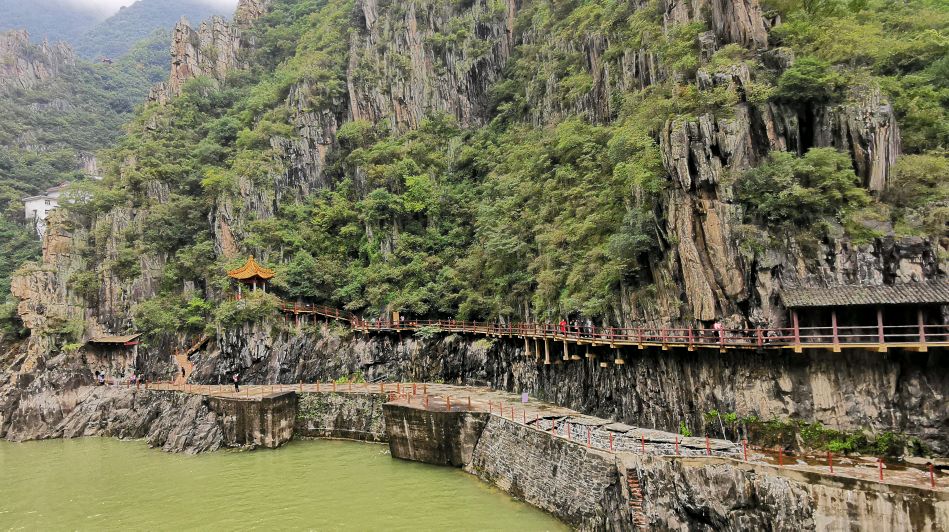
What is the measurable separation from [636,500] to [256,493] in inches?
609

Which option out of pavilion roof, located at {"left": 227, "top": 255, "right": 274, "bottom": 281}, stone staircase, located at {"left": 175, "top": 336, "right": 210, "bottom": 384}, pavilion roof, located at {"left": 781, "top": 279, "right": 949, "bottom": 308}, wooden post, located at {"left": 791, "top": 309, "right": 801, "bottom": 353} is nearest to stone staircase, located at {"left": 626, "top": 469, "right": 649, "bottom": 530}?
wooden post, located at {"left": 791, "top": 309, "right": 801, "bottom": 353}

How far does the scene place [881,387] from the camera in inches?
620

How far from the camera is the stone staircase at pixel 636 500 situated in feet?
49.4

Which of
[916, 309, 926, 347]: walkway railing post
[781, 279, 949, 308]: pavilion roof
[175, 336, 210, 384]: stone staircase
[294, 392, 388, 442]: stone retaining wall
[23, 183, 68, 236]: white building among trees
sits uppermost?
[23, 183, 68, 236]: white building among trees

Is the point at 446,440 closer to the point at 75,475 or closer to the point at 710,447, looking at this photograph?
the point at 710,447

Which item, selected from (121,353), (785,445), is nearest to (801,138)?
(785,445)

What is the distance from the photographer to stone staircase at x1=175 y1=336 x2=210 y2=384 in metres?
39.7

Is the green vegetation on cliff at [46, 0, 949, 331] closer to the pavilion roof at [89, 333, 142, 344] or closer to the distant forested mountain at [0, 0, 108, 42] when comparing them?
the pavilion roof at [89, 333, 142, 344]

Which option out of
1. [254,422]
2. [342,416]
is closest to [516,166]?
[342,416]

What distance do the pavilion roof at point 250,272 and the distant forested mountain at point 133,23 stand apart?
474 feet

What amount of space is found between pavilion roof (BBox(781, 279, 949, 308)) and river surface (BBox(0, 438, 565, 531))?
Answer: 10.5 meters

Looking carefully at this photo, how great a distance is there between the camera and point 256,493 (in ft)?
72.9

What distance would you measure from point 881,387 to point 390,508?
646 inches

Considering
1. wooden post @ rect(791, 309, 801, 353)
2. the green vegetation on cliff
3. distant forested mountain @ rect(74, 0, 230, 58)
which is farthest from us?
distant forested mountain @ rect(74, 0, 230, 58)
